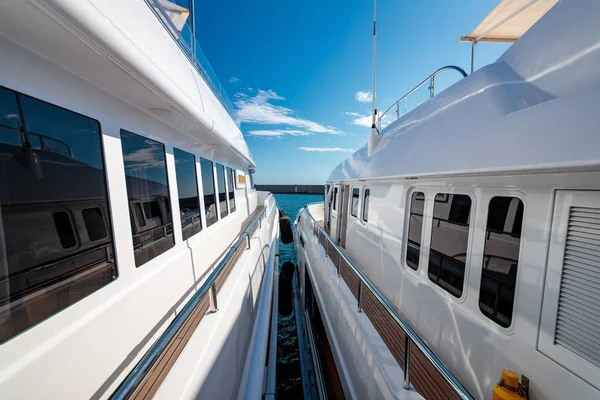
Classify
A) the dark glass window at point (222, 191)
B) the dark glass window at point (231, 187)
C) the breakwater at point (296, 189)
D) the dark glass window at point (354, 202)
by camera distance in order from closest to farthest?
the dark glass window at point (354, 202) < the dark glass window at point (222, 191) < the dark glass window at point (231, 187) < the breakwater at point (296, 189)

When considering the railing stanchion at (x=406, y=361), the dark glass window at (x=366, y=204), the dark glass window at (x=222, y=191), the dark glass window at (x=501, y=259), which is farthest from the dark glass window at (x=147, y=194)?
the dark glass window at (x=366, y=204)

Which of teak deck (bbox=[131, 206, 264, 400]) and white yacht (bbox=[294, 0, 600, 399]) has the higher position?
white yacht (bbox=[294, 0, 600, 399])

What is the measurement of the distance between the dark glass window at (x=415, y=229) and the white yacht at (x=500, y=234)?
0.02 metres

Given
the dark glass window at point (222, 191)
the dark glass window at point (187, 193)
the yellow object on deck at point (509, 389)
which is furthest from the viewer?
the dark glass window at point (222, 191)

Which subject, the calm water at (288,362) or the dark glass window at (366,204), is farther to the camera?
the calm water at (288,362)

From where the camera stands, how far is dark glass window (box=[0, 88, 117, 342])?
134 centimetres

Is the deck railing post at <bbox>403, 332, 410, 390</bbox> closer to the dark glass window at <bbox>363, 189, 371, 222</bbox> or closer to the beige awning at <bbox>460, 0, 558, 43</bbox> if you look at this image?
the dark glass window at <bbox>363, 189, 371, 222</bbox>

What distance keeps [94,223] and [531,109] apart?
314 centimetres

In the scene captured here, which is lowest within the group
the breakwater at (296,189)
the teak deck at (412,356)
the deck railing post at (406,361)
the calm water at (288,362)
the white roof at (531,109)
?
the calm water at (288,362)

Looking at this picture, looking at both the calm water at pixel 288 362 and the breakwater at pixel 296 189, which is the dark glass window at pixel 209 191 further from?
the breakwater at pixel 296 189

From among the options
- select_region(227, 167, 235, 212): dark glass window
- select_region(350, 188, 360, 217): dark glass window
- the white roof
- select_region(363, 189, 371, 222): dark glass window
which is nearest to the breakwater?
select_region(227, 167, 235, 212): dark glass window

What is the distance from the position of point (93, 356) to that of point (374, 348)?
2.35m

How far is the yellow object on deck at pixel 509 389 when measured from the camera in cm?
160

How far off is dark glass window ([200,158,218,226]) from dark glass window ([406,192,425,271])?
3.17 metres
